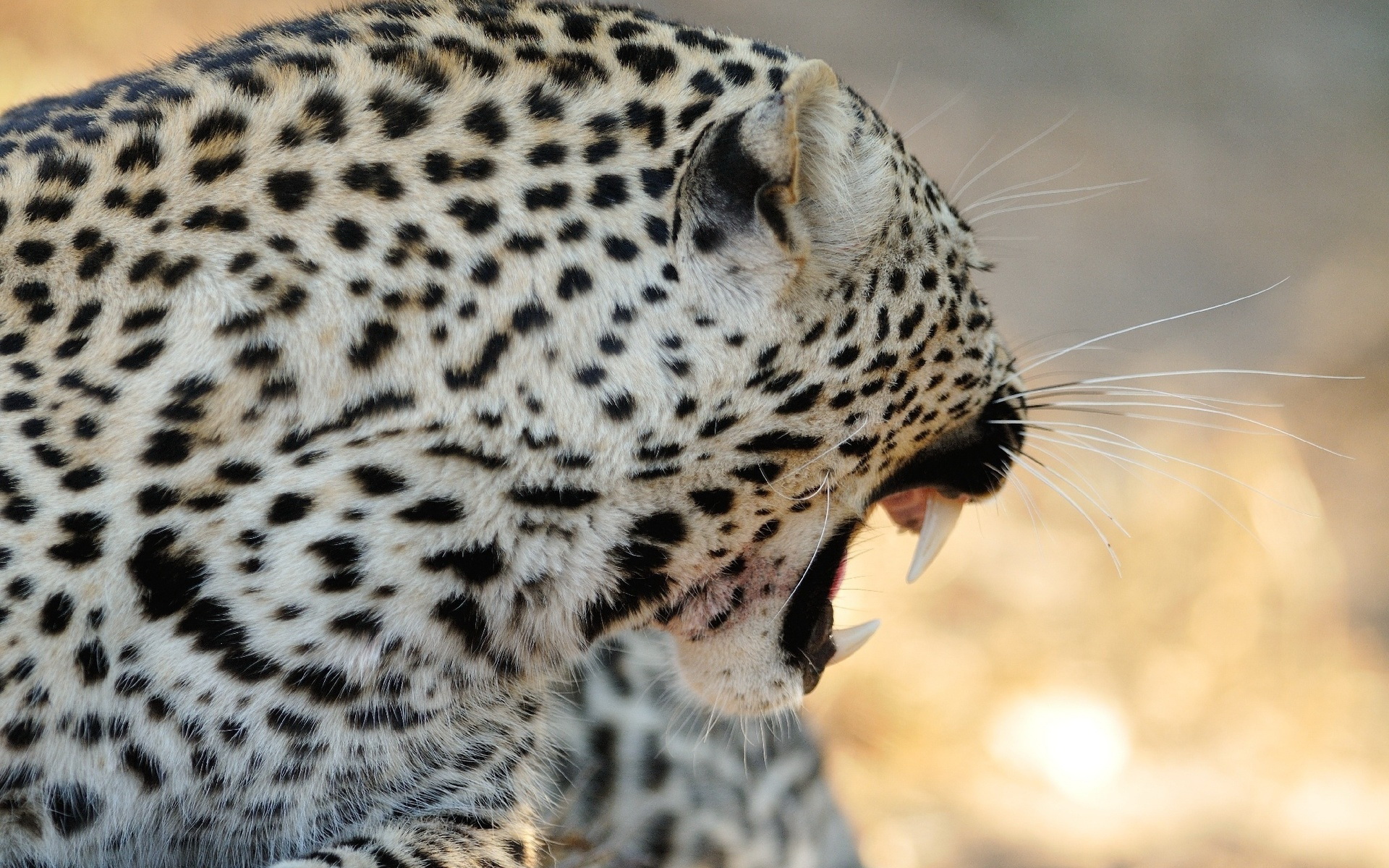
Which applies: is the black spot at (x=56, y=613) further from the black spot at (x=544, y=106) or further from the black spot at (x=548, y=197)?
the black spot at (x=544, y=106)

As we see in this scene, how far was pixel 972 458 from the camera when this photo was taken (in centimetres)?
277

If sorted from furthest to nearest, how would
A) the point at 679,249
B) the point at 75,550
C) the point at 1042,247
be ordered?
the point at 1042,247, the point at 679,249, the point at 75,550

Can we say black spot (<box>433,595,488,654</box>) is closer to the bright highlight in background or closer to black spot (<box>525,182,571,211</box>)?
black spot (<box>525,182,571,211</box>)

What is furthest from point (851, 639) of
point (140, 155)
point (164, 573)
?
point (140, 155)

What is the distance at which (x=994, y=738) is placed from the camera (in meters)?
5.72

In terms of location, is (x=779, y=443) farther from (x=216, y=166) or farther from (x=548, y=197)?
(x=216, y=166)

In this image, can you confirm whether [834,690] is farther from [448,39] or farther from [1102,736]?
[448,39]

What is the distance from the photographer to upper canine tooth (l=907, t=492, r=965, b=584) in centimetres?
296

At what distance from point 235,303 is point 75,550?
457 millimetres

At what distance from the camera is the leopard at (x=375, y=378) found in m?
2.15

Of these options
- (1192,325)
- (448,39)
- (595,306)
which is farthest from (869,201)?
(1192,325)

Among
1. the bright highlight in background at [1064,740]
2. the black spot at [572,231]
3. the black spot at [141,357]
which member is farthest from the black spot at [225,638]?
the bright highlight in background at [1064,740]

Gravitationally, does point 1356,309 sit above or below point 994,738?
above

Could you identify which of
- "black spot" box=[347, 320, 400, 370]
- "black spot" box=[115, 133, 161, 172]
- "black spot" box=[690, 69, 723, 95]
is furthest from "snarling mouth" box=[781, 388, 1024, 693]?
"black spot" box=[115, 133, 161, 172]
